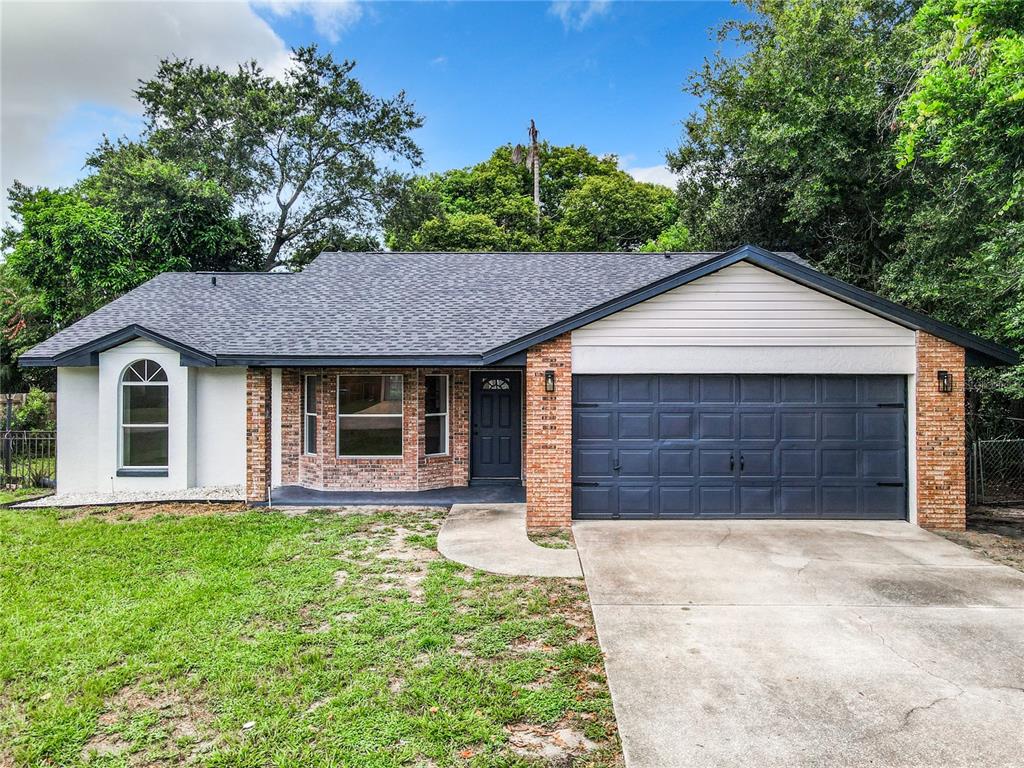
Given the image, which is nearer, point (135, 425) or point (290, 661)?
point (290, 661)

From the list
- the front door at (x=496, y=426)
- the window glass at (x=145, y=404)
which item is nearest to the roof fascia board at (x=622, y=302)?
the front door at (x=496, y=426)

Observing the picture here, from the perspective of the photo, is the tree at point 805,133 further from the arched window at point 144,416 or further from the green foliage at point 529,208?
the arched window at point 144,416

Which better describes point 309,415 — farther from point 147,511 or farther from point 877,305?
point 877,305

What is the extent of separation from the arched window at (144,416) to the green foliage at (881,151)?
13.4 metres

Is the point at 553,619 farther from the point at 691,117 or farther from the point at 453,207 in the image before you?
the point at 453,207

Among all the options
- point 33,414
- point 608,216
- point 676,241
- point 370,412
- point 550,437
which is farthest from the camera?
point 608,216

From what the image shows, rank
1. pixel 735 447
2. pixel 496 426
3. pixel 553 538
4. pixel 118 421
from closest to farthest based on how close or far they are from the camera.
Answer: pixel 553 538 → pixel 735 447 → pixel 118 421 → pixel 496 426

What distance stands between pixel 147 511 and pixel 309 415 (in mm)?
2992

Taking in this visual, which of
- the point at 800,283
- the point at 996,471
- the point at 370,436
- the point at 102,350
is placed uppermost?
the point at 800,283

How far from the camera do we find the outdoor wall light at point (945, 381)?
7516 mm

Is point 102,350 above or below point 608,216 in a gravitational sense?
below

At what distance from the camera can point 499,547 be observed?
6.67 meters

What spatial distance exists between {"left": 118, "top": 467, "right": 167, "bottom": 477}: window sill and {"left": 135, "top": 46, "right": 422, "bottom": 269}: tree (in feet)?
54.6

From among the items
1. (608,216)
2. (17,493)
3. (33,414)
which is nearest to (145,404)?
(17,493)
